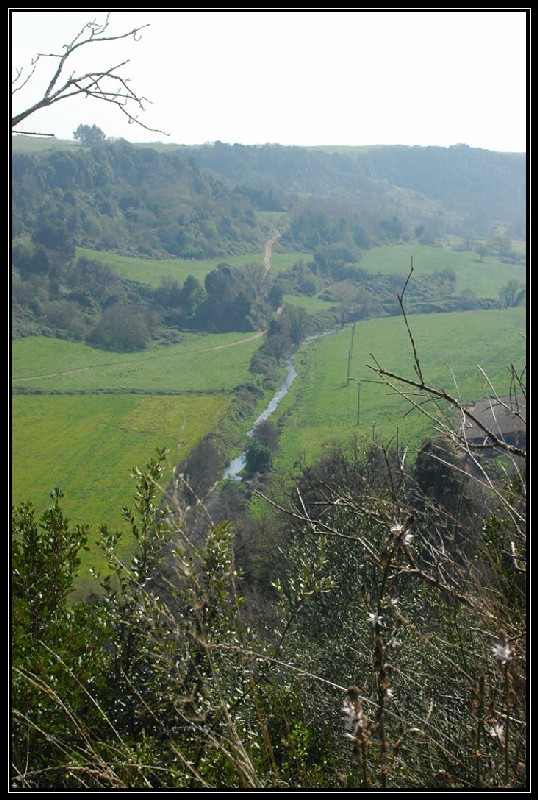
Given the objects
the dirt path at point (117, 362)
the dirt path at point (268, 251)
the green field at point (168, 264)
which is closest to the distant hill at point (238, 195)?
the dirt path at point (268, 251)

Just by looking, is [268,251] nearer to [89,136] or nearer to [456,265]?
[456,265]

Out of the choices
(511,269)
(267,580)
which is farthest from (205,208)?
(267,580)

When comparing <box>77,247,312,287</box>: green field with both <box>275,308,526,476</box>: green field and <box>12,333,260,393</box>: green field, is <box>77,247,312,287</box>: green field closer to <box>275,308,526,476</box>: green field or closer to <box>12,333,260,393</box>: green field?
<box>12,333,260,393</box>: green field

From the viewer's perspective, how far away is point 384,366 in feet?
137

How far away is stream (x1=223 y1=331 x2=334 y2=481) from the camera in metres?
30.9

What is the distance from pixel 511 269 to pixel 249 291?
28.1 metres

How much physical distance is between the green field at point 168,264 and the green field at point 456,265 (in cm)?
958

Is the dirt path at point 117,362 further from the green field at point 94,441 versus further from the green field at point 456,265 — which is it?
the green field at point 456,265

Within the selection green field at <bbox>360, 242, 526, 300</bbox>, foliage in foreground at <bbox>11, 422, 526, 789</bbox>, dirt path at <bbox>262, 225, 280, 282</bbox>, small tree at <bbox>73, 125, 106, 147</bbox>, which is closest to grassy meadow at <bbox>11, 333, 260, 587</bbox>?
foliage in foreground at <bbox>11, 422, 526, 789</bbox>

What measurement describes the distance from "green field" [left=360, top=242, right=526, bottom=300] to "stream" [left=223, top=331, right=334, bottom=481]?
19705 mm

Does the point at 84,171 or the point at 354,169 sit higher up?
the point at 354,169

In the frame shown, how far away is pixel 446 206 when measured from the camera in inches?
4761

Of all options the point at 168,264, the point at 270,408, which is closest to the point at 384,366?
the point at 270,408
